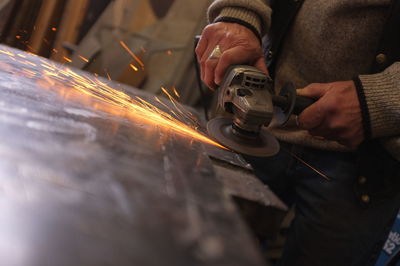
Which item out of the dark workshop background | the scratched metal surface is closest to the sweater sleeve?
the scratched metal surface

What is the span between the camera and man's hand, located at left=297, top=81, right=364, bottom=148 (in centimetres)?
96

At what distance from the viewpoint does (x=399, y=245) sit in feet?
5.57

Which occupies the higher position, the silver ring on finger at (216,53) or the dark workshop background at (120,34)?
the silver ring on finger at (216,53)

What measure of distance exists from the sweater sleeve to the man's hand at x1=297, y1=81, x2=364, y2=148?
1.16 feet

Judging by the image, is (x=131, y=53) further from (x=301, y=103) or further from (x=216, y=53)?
(x=301, y=103)

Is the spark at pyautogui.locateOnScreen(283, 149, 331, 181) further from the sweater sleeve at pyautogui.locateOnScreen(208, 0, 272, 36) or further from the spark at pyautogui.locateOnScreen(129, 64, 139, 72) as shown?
the spark at pyautogui.locateOnScreen(129, 64, 139, 72)

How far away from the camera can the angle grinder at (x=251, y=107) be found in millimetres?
935

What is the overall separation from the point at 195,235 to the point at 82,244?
130mm

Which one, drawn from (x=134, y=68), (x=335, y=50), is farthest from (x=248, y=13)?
(x=134, y=68)

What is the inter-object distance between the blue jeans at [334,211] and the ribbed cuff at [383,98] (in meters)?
0.23

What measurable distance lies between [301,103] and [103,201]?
2.41ft

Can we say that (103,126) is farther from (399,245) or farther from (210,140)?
(399,245)

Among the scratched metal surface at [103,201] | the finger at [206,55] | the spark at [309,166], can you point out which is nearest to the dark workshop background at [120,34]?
the finger at [206,55]

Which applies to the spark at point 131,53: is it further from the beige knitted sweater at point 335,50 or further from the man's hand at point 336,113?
the man's hand at point 336,113
